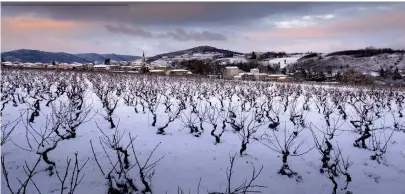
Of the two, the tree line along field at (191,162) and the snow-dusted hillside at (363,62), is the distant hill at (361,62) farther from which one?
the tree line along field at (191,162)

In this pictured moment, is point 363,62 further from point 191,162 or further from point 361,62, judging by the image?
point 191,162

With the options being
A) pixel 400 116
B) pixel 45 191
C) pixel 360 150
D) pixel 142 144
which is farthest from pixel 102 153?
pixel 400 116

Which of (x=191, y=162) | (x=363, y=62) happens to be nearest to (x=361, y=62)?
(x=363, y=62)

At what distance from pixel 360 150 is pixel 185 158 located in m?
6.17

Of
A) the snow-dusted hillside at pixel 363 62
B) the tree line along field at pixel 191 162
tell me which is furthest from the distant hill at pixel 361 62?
the tree line along field at pixel 191 162

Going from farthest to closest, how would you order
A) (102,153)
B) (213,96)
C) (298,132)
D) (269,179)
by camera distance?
(213,96) → (298,132) → (102,153) → (269,179)

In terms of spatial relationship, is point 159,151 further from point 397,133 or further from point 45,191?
point 397,133

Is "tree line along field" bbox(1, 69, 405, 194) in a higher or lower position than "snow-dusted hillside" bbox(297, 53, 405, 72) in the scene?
lower

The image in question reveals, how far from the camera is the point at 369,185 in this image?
8.59 m

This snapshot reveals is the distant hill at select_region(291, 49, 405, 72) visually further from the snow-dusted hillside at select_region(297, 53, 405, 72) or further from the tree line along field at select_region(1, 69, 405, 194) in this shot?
the tree line along field at select_region(1, 69, 405, 194)

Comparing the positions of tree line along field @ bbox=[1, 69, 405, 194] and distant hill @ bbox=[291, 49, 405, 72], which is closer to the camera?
tree line along field @ bbox=[1, 69, 405, 194]

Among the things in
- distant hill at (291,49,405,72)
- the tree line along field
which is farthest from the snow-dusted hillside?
the tree line along field

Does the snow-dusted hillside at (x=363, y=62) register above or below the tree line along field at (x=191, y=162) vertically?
above

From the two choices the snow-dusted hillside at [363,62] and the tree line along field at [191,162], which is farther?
the snow-dusted hillside at [363,62]
